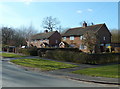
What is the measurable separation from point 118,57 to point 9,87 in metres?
20.1

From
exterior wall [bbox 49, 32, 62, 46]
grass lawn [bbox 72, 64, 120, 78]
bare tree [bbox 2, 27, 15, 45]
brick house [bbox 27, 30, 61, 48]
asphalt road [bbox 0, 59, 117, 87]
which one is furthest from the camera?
bare tree [bbox 2, 27, 15, 45]

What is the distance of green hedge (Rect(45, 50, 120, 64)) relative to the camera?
2076 cm

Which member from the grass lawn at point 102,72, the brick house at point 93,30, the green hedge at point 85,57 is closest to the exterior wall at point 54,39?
the brick house at point 93,30

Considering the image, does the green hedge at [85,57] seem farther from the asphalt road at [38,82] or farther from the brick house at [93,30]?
the brick house at [93,30]

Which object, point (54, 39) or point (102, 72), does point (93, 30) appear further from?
point (102, 72)

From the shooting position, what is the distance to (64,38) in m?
52.3

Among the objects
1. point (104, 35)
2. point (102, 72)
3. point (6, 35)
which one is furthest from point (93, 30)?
point (6, 35)

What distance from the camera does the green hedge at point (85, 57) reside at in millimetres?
20759

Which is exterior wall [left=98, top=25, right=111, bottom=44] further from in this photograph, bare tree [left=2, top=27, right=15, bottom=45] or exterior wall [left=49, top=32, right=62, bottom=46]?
bare tree [left=2, top=27, right=15, bottom=45]

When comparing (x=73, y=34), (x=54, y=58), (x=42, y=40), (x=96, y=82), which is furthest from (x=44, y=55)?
(x=42, y=40)

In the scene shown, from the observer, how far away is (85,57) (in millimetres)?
20672

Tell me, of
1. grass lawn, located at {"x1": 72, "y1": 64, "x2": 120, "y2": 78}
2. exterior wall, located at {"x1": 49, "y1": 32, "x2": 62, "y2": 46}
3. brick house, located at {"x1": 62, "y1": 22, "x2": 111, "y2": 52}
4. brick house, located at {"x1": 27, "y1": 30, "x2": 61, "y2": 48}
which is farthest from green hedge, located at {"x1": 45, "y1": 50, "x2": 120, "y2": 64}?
exterior wall, located at {"x1": 49, "y1": 32, "x2": 62, "y2": 46}

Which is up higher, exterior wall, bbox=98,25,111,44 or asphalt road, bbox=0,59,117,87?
exterior wall, bbox=98,25,111,44

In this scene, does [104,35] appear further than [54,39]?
No
